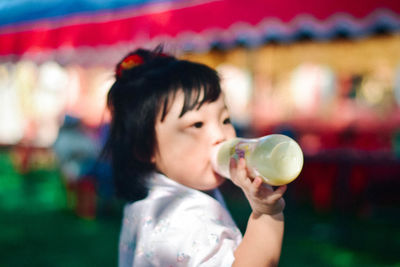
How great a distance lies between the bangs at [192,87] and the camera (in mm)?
1239

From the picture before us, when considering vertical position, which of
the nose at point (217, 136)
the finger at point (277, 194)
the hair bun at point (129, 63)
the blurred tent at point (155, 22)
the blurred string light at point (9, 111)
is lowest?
the blurred string light at point (9, 111)

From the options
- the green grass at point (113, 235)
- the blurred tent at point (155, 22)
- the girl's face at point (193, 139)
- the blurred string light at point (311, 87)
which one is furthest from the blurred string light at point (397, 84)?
the girl's face at point (193, 139)

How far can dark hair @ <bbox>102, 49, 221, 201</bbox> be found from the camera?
1.27 m

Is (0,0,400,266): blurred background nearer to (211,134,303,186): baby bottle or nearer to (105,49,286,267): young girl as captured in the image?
(105,49,286,267): young girl

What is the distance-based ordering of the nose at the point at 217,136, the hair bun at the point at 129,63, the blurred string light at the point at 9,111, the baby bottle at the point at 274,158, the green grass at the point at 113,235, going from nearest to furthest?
the baby bottle at the point at 274,158 < the nose at the point at 217,136 < the hair bun at the point at 129,63 < the green grass at the point at 113,235 < the blurred string light at the point at 9,111

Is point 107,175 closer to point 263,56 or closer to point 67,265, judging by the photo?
point 67,265

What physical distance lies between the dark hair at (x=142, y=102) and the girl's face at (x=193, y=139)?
24mm

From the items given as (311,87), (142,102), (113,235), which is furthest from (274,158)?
(311,87)

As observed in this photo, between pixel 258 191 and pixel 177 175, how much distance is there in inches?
13.7

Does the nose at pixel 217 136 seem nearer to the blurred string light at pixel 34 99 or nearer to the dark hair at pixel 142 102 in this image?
the dark hair at pixel 142 102

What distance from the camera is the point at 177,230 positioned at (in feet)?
3.66

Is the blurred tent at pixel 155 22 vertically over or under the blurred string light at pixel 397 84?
over

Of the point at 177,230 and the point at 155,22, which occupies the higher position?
the point at 155,22

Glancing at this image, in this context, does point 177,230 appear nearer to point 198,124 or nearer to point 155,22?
point 198,124
